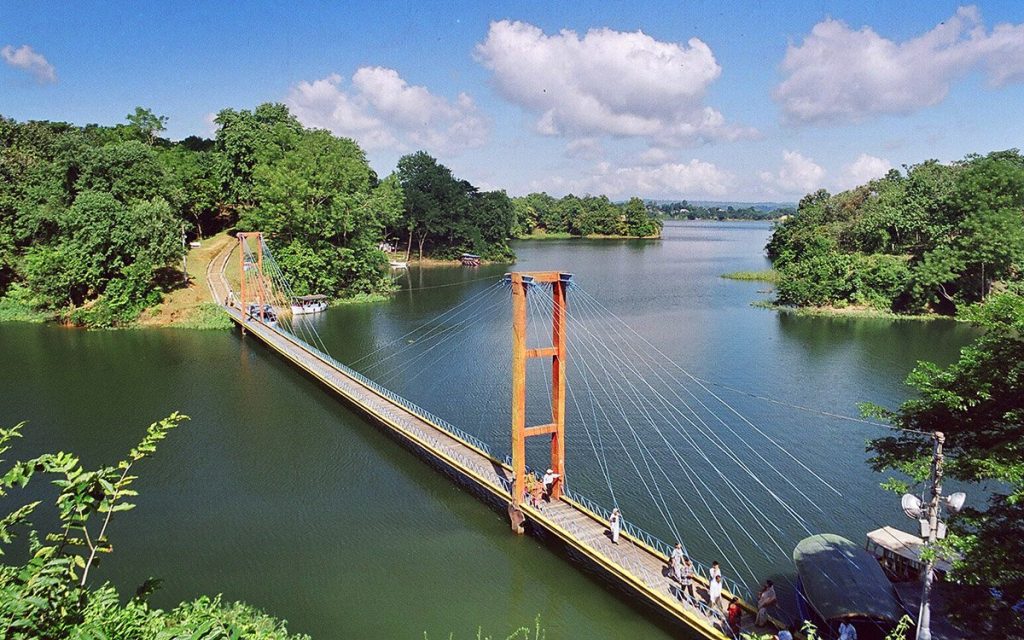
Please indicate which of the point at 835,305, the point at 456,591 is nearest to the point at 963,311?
the point at 456,591

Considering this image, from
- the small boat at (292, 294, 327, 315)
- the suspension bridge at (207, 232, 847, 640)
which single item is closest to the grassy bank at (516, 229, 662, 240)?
the small boat at (292, 294, 327, 315)

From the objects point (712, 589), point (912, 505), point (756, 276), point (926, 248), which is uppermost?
point (926, 248)

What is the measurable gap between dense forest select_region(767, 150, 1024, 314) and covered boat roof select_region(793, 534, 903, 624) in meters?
33.3

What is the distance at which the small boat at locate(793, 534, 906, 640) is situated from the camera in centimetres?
1129

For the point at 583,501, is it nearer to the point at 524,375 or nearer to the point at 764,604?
the point at 524,375

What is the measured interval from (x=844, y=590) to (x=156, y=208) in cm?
4401

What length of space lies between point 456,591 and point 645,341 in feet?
83.3

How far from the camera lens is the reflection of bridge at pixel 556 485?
13.3 m

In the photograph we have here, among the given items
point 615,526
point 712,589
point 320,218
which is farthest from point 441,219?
point 712,589

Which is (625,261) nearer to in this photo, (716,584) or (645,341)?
(645,341)

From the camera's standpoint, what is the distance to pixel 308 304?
152 feet

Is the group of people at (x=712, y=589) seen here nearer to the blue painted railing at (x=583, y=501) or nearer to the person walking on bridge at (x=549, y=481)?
the blue painted railing at (x=583, y=501)

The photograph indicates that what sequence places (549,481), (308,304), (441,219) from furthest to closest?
(441,219)
(308,304)
(549,481)

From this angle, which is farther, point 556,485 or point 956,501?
point 556,485
